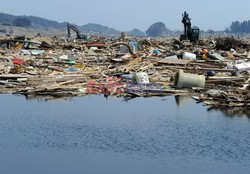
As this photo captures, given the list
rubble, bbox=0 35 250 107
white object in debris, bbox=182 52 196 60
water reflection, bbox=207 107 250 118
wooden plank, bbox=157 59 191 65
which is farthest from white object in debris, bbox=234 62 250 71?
water reflection, bbox=207 107 250 118

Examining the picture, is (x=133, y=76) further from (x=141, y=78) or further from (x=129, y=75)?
(x=141, y=78)

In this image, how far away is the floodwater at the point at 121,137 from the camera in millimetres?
15500

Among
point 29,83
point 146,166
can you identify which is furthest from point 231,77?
point 146,166

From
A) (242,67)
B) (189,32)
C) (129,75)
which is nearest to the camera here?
(129,75)

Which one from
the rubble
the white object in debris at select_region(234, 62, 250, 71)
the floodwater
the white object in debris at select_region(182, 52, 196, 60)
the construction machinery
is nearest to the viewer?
the floodwater

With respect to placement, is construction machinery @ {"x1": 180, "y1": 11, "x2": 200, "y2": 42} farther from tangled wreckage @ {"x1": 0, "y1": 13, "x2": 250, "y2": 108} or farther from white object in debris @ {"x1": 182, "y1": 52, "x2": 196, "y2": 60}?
white object in debris @ {"x1": 182, "y1": 52, "x2": 196, "y2": 60}

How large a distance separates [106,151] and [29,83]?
36.6 ft

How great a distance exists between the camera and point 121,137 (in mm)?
18703

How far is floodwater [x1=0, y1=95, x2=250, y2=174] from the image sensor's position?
15.5 meters

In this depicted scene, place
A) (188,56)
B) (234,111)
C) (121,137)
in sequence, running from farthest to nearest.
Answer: (188,56), (234,111), (121,137)

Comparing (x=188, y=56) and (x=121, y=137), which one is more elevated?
(x=188, y=56)

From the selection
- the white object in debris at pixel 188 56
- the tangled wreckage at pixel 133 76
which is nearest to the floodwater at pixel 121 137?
the tangled wreckage at pixel 133 76

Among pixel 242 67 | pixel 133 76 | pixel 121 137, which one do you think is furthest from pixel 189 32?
pixel 121 137

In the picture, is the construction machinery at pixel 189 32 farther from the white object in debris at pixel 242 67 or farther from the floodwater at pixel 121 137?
the floodwater at pixel 121 137
